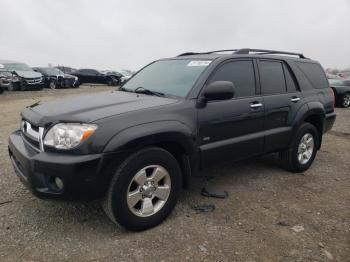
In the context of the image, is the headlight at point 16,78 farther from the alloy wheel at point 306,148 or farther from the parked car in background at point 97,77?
the alloy wheel at point 306,148

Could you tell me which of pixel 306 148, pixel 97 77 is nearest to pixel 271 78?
pixel 306 148

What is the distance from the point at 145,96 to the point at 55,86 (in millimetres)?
18783

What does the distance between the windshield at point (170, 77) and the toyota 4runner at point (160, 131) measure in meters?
0.02

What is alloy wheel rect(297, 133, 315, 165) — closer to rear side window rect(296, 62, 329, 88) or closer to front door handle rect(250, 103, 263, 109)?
rear side window rect(296, 62, 329, 88)

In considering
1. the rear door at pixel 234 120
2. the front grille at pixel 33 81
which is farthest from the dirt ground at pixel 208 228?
the front grille at pixel 33 81

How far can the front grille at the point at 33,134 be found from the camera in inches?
107

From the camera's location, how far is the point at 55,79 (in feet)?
66.6

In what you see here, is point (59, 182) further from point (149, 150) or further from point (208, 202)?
point (208, 202)

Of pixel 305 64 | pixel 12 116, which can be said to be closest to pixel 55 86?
pixel 12 116

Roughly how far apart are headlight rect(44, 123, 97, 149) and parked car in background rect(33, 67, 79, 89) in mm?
18993

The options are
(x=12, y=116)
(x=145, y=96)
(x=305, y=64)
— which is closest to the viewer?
(x=145, y=96)

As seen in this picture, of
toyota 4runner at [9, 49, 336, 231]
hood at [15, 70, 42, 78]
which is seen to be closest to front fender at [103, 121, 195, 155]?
toyota 4runner at [9, 49, 336, 231]

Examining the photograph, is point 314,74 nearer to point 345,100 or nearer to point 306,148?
point 306,148

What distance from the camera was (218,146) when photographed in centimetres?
342
